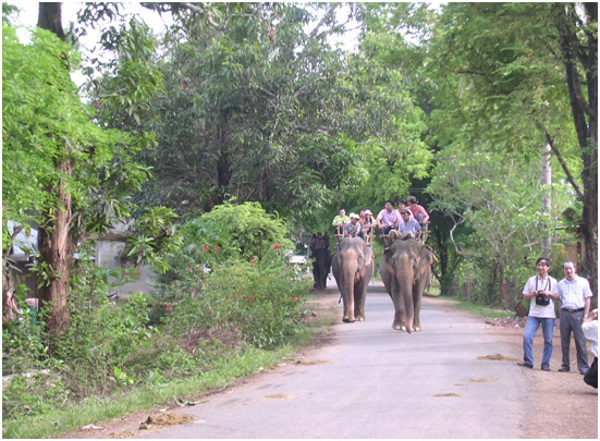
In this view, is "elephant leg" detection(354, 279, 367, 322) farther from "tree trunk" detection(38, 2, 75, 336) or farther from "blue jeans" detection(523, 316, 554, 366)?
"tree trunk" detection(38, 2, 75, 336)

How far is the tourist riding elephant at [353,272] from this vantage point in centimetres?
2111

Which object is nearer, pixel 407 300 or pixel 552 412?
pixel 552 412

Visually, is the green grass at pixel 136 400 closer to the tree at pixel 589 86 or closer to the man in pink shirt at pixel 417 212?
the man in pink shirt at pixel 417 212

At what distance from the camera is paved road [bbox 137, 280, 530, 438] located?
8.46m

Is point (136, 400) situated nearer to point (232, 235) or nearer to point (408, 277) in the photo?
point (232, 235)

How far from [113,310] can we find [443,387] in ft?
16.6

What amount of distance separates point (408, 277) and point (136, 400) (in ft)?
30.4

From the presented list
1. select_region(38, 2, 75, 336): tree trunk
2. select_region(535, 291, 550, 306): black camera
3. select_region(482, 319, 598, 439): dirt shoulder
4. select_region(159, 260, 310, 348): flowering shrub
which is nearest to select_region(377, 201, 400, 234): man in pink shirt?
select_region(159, 260, 310, 348): flowering shrub

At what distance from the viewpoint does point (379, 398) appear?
1016 centimetres

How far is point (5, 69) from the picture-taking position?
887 centimetres

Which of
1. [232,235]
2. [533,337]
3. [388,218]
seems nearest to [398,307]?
[388,218]

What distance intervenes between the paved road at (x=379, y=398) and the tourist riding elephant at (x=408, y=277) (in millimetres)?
2328

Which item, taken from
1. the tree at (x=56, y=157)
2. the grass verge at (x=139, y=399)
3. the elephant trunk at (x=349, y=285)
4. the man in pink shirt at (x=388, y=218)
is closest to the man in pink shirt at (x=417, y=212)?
the man in pink shirt at (x=388, y=218)

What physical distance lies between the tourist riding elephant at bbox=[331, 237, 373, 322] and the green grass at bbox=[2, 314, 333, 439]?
249 inches
